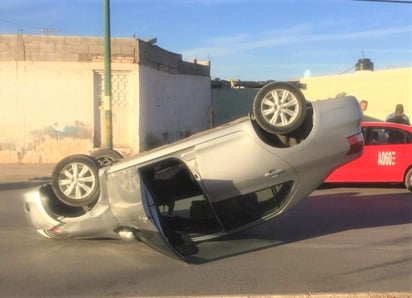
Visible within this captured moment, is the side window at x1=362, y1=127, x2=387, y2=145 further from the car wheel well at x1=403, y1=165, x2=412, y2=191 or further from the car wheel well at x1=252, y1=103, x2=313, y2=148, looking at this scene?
the car wheel well at x1=252, y1=103, x2=313, y2=148

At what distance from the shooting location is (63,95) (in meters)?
18.2

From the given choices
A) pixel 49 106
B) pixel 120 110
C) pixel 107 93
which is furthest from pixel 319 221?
pixel 49 106

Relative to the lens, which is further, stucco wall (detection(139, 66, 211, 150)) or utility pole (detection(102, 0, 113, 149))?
stucco wall (detection(139, 66, 211, 150))

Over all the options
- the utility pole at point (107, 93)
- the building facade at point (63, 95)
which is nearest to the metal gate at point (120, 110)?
the building facade at point (63, 95)

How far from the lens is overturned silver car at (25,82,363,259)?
641 cm

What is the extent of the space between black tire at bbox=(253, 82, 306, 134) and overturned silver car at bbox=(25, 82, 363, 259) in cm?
1

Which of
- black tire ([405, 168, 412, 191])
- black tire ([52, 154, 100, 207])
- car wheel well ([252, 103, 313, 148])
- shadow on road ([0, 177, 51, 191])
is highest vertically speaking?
car wheel well ([252, 103, 313, 148])

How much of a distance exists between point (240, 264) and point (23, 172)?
1109 centimetres

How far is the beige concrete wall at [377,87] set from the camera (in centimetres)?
2623

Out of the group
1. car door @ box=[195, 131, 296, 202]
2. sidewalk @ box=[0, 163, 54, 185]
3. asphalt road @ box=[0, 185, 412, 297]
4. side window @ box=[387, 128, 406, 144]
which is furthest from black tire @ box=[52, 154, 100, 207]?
sidewalk @ box=[0, 163, 54, 185]

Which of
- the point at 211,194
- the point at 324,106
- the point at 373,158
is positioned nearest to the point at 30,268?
the point at 211,194

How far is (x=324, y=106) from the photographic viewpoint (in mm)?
6691

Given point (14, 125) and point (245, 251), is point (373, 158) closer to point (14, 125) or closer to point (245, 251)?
point (245, 251)

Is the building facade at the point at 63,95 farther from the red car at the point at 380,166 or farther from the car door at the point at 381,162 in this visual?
the car door at the point at 381,162
